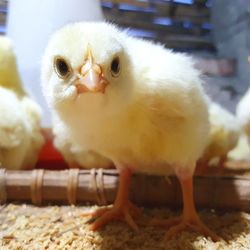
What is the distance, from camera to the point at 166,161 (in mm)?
1289

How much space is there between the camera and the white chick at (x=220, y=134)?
1.87 m

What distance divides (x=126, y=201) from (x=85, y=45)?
61 centimetres

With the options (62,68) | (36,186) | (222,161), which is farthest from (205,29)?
(62,68)

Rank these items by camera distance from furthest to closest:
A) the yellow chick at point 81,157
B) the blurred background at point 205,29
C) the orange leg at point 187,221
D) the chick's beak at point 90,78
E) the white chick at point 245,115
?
the blurred background at point 205,29
the white chick at point 245,115
the yellow chick at point 81,157
the orange leg at point 187,221
the chick's beak at point 90,78

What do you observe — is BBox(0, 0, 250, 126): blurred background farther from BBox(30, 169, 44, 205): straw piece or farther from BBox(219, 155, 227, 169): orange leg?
BBox(30, 169, 44, 205): straw piece

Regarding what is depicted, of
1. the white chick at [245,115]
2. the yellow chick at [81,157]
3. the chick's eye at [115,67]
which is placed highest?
the chick's eye at [115,67]

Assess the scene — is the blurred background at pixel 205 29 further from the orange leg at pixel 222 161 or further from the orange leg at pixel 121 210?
the orange leg at pixel 121 210

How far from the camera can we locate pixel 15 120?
5.50 feet

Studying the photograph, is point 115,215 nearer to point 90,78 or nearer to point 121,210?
point 121,210

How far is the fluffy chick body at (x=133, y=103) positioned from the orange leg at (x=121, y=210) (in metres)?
0.10

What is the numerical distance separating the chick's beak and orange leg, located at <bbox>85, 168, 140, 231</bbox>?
51 cm

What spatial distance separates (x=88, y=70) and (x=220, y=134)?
102 cm

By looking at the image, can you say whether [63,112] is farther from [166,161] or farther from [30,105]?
[30,105]

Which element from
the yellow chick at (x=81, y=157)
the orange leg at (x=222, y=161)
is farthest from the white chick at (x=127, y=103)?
the orange leg at (x=222, y=161)
